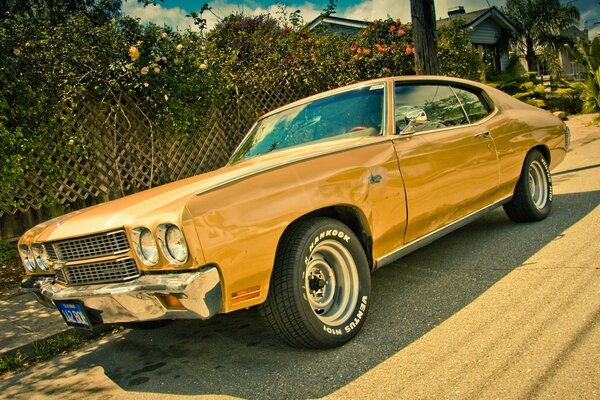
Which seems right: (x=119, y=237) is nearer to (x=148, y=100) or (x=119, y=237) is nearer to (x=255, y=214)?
(x=255, y=214)

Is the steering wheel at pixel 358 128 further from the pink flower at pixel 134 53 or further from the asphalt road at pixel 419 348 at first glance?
the pink flower at pixel 134 53

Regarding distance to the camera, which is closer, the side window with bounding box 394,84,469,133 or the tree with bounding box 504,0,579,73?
the side window with bounding box 394,84,469,133

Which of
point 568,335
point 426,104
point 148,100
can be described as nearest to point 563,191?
point 426,104

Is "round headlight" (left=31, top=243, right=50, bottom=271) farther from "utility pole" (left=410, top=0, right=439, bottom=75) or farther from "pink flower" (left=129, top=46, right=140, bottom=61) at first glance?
"utility pole" (left=410, top=0, right=439, bottom=75)

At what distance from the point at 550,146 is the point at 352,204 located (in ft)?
11.3

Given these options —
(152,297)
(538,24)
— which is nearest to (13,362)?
(152,297)

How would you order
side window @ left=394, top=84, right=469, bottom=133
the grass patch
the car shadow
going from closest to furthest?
the car shadow
the grass patch
side window @ left=394, top=84, right=469, bottom=133

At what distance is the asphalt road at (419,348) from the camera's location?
2.64 metres

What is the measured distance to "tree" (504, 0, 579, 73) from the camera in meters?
31.2

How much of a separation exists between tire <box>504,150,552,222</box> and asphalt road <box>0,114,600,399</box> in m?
0.59

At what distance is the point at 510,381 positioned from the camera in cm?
253

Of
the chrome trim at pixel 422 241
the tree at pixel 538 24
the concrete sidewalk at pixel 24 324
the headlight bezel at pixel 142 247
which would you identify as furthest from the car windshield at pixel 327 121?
the tree at pixel 538 24

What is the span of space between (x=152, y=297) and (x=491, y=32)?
28.7 meters

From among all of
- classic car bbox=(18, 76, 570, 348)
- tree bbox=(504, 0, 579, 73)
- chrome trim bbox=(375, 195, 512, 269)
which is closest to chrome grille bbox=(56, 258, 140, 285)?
classic car bbox=(18, 76, 570, 348)
